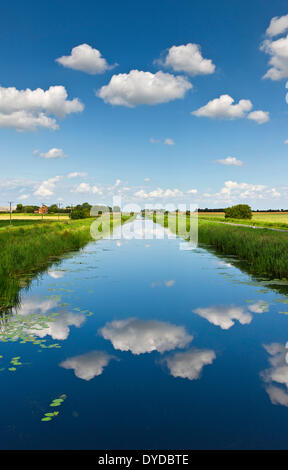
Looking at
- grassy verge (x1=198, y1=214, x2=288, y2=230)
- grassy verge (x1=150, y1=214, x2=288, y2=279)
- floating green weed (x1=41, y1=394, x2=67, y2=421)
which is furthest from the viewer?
grassy verge (x1=198, y1=214, x2=288, y2=230)

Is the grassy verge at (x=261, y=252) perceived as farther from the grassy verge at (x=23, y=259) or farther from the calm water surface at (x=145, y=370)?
the grassy verge at (x=23, y=259)

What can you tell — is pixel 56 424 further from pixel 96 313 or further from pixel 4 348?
pixel 96 313

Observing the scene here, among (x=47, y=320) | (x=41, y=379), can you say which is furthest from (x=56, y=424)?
(x=47, y=320)

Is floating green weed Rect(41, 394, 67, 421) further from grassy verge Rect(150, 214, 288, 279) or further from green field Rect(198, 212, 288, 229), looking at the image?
green field Rect(198, 212, 288, 229)

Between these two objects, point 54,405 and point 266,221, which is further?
point 266,221

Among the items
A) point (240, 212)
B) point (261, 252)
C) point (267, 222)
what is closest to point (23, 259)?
point (261, 252)

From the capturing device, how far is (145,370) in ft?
20.0

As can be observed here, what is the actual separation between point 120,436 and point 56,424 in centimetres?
94

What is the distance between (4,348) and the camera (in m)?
6.99

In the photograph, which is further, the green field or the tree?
the tree

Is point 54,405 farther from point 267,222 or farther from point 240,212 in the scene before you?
point 240,212

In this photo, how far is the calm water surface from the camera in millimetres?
4297

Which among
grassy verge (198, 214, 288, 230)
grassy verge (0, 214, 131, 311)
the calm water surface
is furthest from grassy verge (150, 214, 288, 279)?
grassy verge (198, 214, 288, 230)
